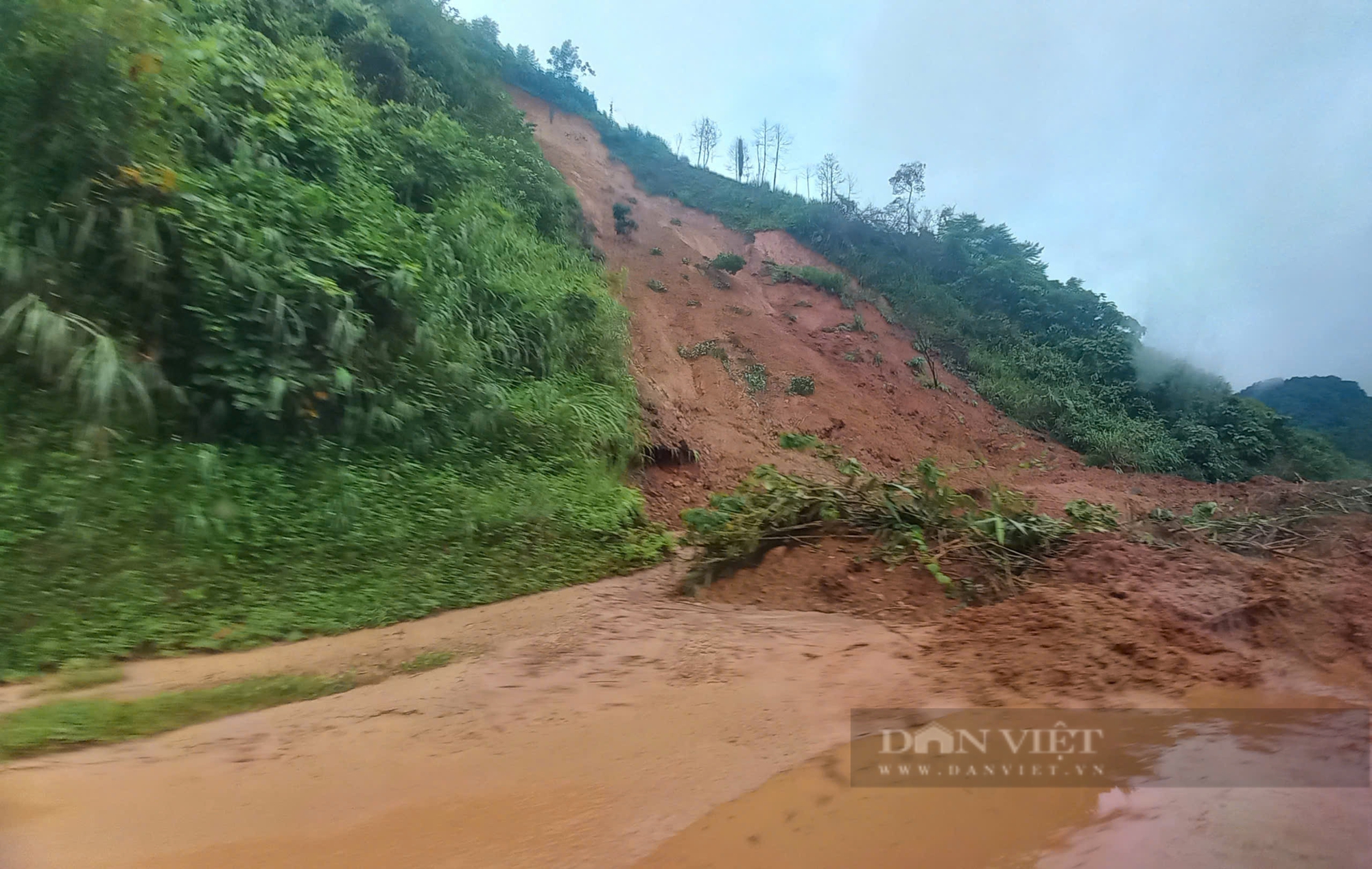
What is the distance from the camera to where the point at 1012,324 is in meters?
27.1

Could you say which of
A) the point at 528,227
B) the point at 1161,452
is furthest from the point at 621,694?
the point at 1161,452

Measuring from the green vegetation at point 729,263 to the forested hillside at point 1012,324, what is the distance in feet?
17.4

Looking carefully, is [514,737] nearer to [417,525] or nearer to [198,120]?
[417,525]

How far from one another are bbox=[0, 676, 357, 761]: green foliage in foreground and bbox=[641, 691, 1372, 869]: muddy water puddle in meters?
2.81

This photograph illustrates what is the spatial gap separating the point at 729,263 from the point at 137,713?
24213mm

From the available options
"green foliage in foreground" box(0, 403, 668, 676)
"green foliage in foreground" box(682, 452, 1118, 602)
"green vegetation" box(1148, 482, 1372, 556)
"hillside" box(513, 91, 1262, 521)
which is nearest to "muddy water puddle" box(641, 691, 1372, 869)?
"green foliage in foreground" box(682, 452, 1118, 602)

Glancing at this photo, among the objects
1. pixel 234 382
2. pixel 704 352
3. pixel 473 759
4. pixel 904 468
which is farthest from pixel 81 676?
pixel 704 352

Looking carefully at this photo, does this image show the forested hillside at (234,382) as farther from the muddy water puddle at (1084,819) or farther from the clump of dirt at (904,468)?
the muddy water puddle at (1084,819)

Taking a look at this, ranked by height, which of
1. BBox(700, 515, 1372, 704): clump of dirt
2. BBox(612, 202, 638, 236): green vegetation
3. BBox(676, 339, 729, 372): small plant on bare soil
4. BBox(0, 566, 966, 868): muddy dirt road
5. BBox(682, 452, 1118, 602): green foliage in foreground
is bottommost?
BBox(0, 566, 966, 868): muddy dirt road

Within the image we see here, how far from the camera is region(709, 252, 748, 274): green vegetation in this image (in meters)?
26.1

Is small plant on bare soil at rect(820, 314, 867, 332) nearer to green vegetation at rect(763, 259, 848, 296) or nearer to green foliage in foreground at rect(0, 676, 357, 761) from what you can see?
green vegetation at rect(763, 259, 848, 296)

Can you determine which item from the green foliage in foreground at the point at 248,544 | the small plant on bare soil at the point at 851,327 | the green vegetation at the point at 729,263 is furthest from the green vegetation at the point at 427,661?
the green vegetation at the point at 729,263

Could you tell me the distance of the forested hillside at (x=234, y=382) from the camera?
17.2 feet

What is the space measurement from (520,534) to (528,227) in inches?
318
